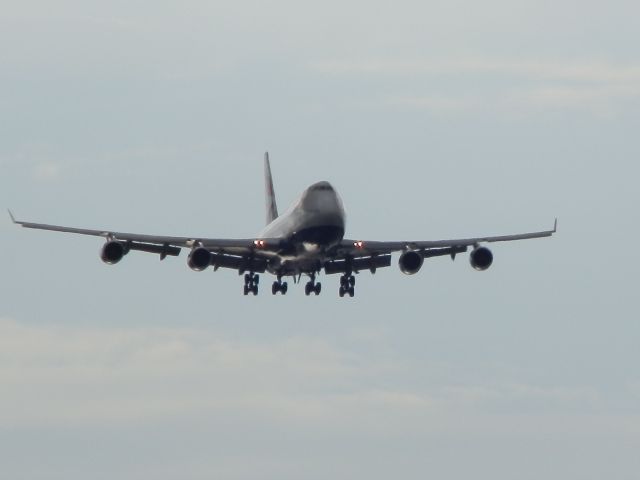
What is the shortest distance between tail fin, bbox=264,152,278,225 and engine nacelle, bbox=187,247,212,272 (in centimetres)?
2138

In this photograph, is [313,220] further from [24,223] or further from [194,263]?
[24,223]

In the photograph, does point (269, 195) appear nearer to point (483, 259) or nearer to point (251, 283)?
point (251, 283)

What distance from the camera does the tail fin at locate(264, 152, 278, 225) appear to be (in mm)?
104250

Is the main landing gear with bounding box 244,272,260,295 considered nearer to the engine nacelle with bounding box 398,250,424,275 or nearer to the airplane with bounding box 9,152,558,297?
the airplane with bounding box 9,152,558,297

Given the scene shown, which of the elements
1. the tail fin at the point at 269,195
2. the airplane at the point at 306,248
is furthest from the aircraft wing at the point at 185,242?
the tail fin at the point at 269,195

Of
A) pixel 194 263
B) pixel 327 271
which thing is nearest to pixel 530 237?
pixel 327 271

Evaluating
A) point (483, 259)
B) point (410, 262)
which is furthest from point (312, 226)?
point (483, 259)

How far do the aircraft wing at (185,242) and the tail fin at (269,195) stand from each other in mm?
19462

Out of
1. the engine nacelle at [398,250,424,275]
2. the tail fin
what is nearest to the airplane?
the engine nacelle at [398,250,424,275]

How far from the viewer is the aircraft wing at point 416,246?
8256cm

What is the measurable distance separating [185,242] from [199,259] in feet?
4.87

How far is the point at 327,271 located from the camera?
284ft

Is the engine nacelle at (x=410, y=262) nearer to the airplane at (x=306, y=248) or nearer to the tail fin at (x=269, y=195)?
the airplane at (x=306, y=248)

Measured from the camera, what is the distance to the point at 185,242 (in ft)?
271
